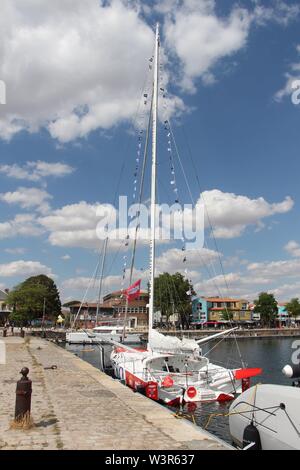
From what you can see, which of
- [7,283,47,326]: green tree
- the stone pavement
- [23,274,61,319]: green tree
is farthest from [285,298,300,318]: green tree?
the stone pavement

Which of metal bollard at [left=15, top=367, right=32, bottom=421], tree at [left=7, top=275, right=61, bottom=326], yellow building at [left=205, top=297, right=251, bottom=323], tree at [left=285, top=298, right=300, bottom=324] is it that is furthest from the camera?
tree at [left=285, top=298, right=300, bottom=324]

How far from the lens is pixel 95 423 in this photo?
11148 mm

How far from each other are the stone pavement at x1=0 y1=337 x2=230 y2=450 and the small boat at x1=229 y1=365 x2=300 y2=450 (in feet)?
5.56

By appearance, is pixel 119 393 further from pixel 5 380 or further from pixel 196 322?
pixel 196 322

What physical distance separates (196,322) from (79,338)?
75043 millimetres

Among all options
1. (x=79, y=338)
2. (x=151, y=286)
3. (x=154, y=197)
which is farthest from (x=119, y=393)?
(x=79, y=338)

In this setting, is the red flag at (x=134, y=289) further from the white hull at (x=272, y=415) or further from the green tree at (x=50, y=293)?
the green tree at (x=50, y=293)

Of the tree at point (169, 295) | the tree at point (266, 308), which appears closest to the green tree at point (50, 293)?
the tree at point (169, 295)

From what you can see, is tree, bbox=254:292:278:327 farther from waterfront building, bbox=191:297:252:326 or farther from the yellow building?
the yellow building

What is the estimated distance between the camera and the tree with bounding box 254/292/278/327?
143375mm

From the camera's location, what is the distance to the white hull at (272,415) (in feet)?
34.7

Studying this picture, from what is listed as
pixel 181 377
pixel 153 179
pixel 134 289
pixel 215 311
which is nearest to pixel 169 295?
pixel 215 311
